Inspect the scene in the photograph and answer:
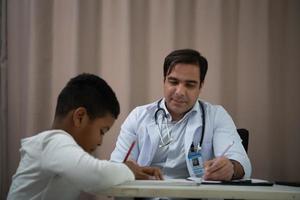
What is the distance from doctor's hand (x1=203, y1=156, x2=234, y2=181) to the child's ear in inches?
20.2

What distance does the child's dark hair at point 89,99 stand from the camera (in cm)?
121

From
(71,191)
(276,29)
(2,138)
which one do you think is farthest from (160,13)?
(71,191)

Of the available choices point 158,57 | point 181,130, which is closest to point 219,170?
point 181,130

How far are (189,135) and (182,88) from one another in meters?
0.26

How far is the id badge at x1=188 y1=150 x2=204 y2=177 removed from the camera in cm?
169

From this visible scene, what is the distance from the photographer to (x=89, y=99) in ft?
3.99

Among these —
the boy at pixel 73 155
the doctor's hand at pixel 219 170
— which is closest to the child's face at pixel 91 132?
the boy at pixel 73 155

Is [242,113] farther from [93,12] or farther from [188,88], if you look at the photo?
[93,12]

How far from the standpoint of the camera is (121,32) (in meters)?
2.71

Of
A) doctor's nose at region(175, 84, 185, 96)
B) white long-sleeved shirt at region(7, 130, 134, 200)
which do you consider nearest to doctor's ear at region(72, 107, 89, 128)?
white long-sleeved shirt at region(7, 130, 134, 200)

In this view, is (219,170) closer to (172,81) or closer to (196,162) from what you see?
(196,162)

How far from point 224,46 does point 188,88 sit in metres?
0.90

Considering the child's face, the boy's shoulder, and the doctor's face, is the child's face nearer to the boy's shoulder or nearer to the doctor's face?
the boy's shoulder

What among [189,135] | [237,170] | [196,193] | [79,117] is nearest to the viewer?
[196,193]
